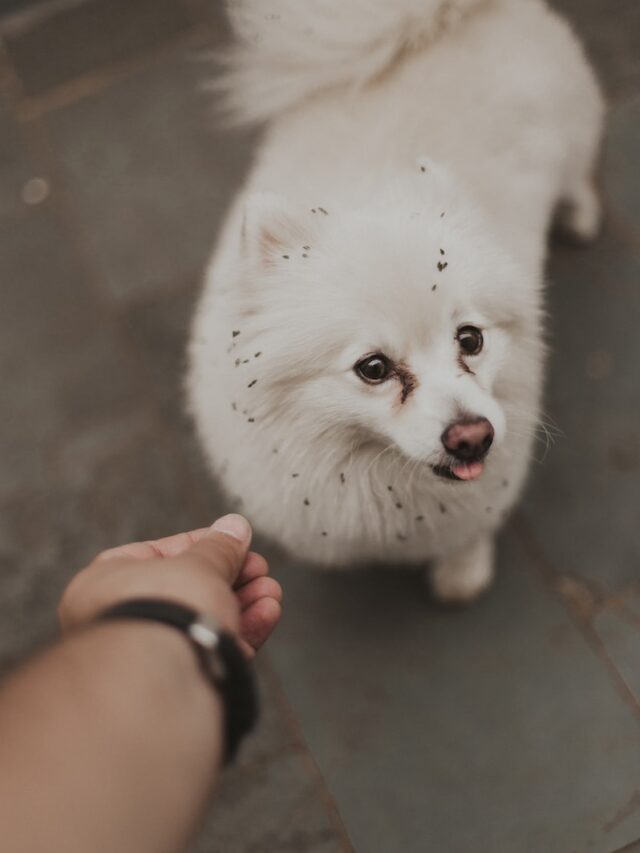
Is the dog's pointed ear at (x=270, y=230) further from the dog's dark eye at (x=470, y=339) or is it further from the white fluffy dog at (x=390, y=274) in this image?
the dog's dark eye at (x=470, y=339)

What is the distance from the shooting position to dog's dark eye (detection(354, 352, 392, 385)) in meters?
1.19

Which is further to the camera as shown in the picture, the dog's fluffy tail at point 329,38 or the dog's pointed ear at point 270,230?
the dog's fluffy tail at point 329,38

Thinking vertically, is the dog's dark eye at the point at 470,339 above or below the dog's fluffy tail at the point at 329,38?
below

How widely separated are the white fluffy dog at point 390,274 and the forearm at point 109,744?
0.57m

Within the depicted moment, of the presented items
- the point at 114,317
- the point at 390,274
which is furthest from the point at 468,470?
the point at 114,317

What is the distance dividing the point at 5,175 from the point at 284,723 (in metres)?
A: 1.94

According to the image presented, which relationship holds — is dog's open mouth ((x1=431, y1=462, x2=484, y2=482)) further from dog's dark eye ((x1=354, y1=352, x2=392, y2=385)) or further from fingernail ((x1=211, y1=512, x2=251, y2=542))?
fingernail ((x1=211, y1=512, x2=251, y2=542))

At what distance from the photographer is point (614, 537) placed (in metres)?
1.94

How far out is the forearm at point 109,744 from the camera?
2.11ft

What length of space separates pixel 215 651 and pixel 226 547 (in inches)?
9.5

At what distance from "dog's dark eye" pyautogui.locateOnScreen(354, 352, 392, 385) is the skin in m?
0.49

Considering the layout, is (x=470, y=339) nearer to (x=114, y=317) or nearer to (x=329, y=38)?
(x=329, y=38)

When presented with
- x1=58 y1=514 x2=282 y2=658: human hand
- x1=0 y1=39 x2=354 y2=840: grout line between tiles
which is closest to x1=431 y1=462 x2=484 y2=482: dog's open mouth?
x1=58 y1=514 x2=282 y2=658: human hand

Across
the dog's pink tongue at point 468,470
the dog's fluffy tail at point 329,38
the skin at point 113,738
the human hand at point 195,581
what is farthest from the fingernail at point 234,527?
the dog's fluffy tail at point 329,38
